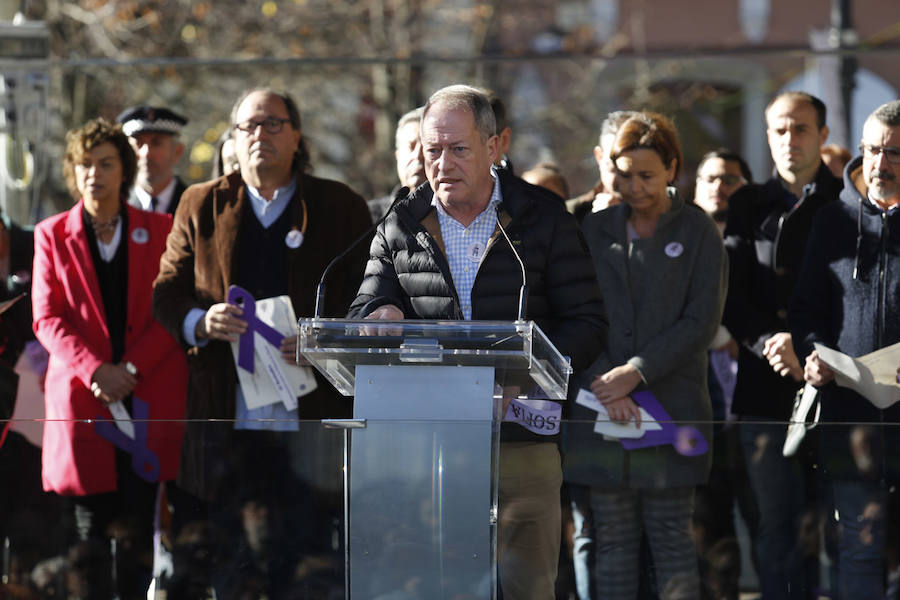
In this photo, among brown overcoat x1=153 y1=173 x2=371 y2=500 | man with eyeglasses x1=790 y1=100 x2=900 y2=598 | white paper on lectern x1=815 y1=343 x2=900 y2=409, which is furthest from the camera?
brown overcoat x1=153 y1=173 x2=371 y2=500

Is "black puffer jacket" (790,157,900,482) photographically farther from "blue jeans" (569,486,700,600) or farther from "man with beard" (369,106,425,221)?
"man with beard" (369,106,425,221)

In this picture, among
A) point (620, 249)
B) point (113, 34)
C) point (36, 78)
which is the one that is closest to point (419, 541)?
point (620, 249)

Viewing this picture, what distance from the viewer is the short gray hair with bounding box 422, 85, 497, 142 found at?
12.2 feet

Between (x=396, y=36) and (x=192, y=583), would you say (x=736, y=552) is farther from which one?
(x=396, y=36)

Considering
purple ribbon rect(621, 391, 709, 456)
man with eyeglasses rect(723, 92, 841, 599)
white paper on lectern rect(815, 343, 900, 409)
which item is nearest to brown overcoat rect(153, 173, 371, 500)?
purple ribbon rect(621, 391, 709, 456)

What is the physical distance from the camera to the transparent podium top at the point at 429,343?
308 centimetres

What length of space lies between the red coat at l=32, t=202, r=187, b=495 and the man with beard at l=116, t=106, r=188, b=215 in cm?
81

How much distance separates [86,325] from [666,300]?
2238 mm

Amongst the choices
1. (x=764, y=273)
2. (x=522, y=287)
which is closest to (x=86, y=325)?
(x=522, y=287)

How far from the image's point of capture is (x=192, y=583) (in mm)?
3762

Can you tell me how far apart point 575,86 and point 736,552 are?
12510 millimetres

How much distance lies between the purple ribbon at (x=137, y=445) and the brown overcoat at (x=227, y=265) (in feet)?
3.29

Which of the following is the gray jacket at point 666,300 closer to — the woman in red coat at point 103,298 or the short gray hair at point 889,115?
the short gray hair at point 889,115

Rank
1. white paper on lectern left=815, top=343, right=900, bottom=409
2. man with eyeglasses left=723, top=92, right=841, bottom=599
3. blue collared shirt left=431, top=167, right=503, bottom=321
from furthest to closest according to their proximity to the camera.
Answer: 1. man with eyeglasses left=723, top=92, right=841, bottom=599
2. white paper on lectern left=815, top=343, right=900, bottom=409
3. blue collared shirt left=431, top=167, right=503, bottom=321
